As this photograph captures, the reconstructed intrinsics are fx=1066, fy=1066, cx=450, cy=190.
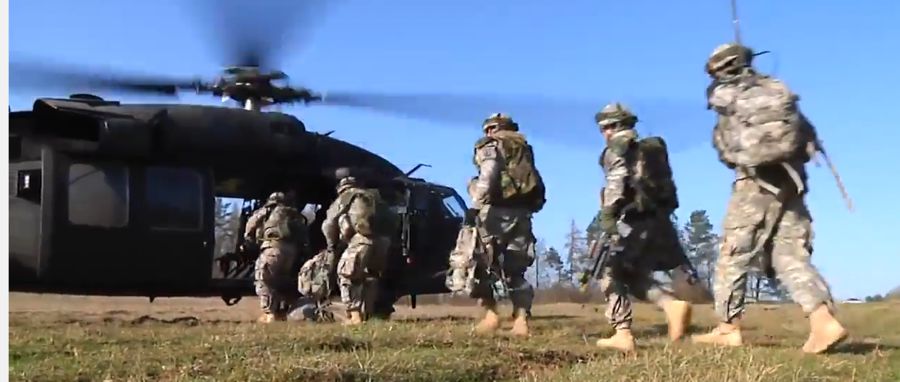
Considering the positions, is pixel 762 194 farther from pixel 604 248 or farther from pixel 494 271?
pixel 494 271

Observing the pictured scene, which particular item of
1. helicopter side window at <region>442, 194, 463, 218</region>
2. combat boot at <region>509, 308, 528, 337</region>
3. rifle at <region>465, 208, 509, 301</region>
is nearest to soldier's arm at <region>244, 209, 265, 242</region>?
helicopter side window at <region>442, 194, 463, 218</region>

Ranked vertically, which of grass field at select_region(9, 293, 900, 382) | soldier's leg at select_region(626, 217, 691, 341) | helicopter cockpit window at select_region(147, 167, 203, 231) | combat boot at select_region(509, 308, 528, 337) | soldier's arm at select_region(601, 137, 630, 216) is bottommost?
grass field at select_region(9, 293, 900, 382)

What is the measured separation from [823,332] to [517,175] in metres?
3.04

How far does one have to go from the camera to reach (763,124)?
564 centimetres

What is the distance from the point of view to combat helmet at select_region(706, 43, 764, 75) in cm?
591

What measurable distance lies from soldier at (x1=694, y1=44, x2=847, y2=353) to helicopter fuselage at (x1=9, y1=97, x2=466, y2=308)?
5471 mm

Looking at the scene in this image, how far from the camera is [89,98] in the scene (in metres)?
10.1

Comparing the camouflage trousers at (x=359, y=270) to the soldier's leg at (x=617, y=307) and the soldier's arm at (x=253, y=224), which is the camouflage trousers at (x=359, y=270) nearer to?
the soldier's arm at (x=253, y=224)

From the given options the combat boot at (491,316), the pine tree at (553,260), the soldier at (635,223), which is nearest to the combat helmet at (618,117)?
the soldier at (635,223)

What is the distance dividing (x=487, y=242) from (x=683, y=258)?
163cm

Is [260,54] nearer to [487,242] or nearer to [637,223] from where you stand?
[487,242]

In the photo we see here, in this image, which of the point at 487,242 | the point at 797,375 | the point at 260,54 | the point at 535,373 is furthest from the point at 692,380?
the point at 260,54

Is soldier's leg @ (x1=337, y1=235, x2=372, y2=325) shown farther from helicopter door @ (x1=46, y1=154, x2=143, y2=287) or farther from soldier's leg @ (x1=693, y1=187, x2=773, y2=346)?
soldier's leg @ (x1=693, y1=187, x2=773, y2=346)

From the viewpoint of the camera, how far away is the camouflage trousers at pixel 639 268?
6.49m
